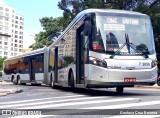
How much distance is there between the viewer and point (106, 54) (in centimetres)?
1216

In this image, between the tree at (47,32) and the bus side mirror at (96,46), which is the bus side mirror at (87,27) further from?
the tree at (47,32)

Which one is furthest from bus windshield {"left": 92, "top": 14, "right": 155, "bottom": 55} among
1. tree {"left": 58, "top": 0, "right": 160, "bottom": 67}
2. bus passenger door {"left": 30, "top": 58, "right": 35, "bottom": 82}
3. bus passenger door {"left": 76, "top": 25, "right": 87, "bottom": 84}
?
tree {"left": 58, "top": 0, "right": 160, "bottom": 67}

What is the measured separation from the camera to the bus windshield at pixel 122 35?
12.3 meters

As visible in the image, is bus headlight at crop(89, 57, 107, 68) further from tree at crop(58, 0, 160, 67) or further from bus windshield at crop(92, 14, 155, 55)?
tree at crop(58, 0, 160, 67)

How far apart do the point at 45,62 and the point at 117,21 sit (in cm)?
1191

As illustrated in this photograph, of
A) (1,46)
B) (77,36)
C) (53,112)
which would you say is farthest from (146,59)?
(1,46)

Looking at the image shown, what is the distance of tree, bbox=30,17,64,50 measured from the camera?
63.9 m

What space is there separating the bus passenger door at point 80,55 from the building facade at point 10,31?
136 metres

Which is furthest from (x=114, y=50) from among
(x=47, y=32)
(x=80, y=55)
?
(x=47, y=32)

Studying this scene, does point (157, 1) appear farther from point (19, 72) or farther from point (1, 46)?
point (1, 46)

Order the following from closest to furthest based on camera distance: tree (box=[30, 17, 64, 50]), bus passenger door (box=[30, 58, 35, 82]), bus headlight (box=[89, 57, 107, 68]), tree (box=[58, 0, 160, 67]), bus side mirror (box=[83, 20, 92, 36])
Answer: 1. bus headlight (box=[89, 57, 107, 68])
2. bus side mirror (box=[83, 20, 92, 36])
3. bus passenger door (box=[30, 58, 35, 82])
4. tree (box=[58, 0, 160, 67])
5. tree (box=[30, 17, 64, 50])

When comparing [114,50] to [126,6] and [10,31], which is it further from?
[10,31]

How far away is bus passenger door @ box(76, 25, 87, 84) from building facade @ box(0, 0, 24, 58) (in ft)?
446

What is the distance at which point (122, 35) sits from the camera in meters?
12.5
